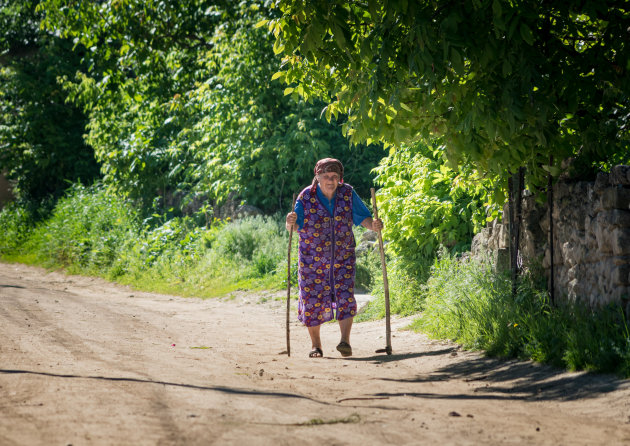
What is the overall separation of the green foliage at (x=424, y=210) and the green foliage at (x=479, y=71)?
241 cm

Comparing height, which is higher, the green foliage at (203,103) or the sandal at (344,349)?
the green foliage at (203,103)

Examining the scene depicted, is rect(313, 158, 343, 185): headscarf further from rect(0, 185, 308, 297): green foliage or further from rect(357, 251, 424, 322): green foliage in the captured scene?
rect(0, 185, 308, 297): green foliage

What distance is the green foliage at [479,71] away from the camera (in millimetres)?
5012

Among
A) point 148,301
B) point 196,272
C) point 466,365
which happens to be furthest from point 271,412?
point 196,272

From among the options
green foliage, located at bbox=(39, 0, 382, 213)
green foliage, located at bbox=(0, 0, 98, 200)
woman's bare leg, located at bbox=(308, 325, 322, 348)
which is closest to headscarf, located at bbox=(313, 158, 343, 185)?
woman's bare leg, located at bbox=(308, 325, 322, 348)

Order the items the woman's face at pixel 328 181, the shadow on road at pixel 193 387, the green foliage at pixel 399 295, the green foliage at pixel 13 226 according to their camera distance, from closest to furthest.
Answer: the shadow on road at pixel 193 387 → the woman's face at pixel 328 181 → the green foliage at pixel 399 295 → the green foliage at pixel 13 226

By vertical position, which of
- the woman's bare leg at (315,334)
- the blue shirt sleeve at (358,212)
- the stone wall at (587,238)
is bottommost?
the woman's bare leg at (315,334)

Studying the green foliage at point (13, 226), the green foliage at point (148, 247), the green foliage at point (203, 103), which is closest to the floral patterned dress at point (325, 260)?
the green foliage at point (148, 247)

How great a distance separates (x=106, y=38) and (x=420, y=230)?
10.8 meters

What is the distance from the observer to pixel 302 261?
22.4ft

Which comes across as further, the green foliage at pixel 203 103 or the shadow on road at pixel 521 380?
the green foliage at pixel 203 103

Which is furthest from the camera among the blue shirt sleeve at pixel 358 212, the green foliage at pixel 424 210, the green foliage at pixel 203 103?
the green foliage at pixel 203 103

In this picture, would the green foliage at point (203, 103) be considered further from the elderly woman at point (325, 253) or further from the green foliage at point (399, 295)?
the elderly woman at point (325, 253)

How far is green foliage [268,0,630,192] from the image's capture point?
5.01 metres
